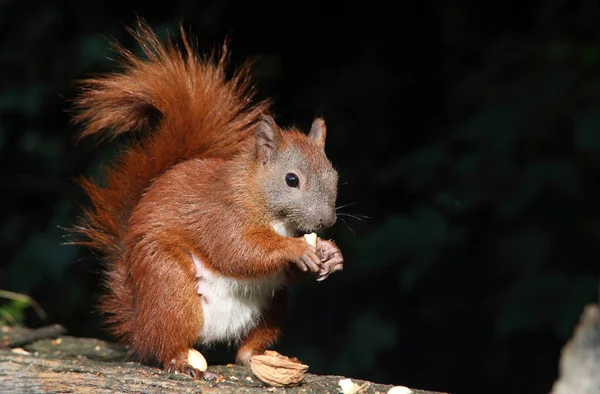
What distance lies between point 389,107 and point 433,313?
2.53 ft

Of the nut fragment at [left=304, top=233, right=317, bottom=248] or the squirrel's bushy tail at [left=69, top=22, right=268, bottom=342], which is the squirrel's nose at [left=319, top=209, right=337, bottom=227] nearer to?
the nut fragment at [left=304, top=233, right=317, bottom=248]

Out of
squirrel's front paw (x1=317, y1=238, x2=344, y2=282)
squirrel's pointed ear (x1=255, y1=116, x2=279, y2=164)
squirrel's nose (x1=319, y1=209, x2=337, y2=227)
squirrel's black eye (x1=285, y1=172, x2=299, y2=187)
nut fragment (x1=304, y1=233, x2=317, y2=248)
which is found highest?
squirrel's pointed ear (x1=255, y1=116, x2=279, y2=164)

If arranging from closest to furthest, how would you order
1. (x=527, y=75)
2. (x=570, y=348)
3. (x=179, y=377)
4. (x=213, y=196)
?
(x=570, y=348)
(x=179, y=377)
(x=213, y=196)
(x=527, y=75)

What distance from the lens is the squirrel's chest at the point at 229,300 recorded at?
196 cm

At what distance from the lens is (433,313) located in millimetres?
2951

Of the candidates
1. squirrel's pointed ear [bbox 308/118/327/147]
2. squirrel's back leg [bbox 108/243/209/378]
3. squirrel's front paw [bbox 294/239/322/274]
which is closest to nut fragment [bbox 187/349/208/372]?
squirrel's back leg [bbox 108/243/209/378]

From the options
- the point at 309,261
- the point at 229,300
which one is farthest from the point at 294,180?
the point at 229,300

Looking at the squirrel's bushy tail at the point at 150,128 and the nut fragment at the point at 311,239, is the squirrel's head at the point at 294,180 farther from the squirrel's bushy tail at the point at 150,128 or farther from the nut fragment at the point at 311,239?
the squirrel's bushy tail at the point at 150,128

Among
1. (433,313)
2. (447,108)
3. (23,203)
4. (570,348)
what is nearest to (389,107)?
(447,108)

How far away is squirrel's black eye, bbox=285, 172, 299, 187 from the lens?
1.96 meters

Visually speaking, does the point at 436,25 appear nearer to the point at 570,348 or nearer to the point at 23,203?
the point at 23,203

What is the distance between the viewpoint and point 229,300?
6.51 feet

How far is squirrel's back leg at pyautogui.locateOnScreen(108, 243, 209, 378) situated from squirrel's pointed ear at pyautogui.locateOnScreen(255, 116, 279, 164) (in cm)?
30

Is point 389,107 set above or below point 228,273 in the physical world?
above
